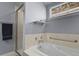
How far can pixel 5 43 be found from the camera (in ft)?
5.10

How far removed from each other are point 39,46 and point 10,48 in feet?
1.80

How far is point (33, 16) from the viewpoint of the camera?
5.08 feet

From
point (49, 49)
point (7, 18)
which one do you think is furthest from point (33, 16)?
point (49, 49)

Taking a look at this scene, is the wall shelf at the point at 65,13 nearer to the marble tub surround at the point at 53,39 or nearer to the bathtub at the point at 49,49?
the marble tub surround at the point at 53,39

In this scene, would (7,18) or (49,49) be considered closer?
(49,49)

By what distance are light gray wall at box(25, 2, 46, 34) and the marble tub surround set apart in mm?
97

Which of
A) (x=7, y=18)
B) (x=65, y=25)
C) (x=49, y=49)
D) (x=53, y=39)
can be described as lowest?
(x=49, y=49)

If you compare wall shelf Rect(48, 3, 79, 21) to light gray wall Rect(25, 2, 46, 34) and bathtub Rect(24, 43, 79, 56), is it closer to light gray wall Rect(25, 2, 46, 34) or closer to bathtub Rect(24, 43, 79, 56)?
light gray wall Rect(25, 2, 46, 34)

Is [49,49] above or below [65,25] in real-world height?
below

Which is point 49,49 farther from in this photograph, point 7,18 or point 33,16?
point 7,18

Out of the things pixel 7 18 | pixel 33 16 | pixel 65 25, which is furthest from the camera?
pixel 7 18

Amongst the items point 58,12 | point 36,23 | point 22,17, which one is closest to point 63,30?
point 58,12

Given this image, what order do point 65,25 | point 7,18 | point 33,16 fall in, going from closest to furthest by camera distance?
1. point 65,25
2. point 33,16
3. point 7,18

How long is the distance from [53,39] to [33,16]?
1.72 feet
